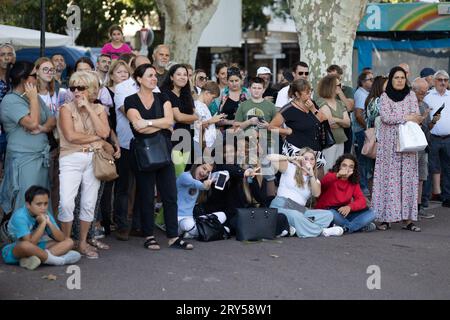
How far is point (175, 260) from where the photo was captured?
334 inches

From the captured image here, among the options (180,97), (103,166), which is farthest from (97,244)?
(180,97)

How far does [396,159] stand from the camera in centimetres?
1045

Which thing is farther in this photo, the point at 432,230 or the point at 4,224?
the point at 432,230

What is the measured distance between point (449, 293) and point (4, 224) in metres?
4.58

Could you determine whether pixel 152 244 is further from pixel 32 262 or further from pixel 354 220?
pixel 354 220

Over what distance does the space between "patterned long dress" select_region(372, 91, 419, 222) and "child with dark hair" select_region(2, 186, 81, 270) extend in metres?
4.20

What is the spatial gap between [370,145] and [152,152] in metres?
4.47

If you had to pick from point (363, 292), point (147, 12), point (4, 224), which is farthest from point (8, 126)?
point (147, 12)

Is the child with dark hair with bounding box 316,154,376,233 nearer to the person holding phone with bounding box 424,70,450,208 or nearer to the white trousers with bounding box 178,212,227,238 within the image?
the white trousers with bounding box 178,212,227,238

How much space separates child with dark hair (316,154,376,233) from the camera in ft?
34.0

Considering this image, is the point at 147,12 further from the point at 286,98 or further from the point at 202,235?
the point at 202,235

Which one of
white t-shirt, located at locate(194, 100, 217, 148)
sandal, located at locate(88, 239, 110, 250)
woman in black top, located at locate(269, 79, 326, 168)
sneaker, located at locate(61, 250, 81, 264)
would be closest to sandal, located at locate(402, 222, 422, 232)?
woman in black top, located at locate(269, 79, 326, 168)

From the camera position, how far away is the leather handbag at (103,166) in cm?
865

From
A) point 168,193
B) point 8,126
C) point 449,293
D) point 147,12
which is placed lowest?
point 449,293
